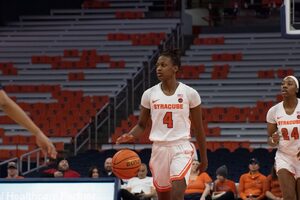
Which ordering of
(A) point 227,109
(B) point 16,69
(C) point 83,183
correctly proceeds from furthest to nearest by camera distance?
(B) point 16,69 → (A) point 227,109 → (C) point 83,183

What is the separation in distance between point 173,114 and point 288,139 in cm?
179

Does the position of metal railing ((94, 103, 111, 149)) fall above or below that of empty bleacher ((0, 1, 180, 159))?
below

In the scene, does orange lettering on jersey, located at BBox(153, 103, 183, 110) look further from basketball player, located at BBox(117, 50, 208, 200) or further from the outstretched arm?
the outstretched arm

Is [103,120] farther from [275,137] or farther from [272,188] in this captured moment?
[275,137]

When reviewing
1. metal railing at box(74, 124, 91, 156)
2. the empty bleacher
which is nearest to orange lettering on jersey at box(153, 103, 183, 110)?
the empty bleacher

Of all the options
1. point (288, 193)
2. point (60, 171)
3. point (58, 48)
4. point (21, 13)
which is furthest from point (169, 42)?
point (288, 193)

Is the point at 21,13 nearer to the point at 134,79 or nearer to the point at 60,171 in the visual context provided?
the point at 134,79

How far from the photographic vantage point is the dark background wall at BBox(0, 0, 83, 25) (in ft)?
87.4

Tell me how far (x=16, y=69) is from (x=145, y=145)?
6592mm

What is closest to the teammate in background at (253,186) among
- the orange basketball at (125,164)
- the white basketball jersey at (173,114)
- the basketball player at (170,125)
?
the orange basketball at (125,164)

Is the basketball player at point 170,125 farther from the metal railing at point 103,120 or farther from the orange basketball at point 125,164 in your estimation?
the metal railing at point 103,120

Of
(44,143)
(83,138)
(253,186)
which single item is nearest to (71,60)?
(83,138)

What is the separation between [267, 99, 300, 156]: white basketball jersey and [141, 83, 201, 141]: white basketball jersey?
60.5 inches

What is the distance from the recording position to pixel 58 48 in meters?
24.3
